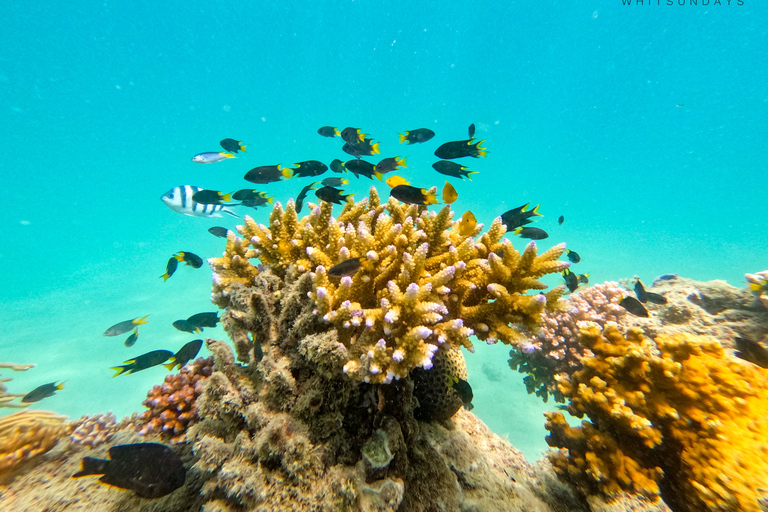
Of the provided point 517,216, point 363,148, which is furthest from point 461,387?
point 363,148

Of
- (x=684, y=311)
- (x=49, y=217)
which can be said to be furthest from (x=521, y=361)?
(x=49, y=217)

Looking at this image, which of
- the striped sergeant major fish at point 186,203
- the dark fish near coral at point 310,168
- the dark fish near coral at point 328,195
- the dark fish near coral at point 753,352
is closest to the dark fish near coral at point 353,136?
the dark fish near coral at point 310,168

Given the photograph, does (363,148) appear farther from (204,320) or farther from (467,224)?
(204,320)

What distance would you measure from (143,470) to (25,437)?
2207mm

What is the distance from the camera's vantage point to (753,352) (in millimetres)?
3371

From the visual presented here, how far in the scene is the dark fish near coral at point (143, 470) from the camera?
6.66ft

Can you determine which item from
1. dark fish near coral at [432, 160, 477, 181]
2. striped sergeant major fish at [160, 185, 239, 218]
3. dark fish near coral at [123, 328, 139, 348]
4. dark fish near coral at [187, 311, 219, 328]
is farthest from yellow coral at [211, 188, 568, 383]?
dark fish near coral at [123, 328, 139, 348]

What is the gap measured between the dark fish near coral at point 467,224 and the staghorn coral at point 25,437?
5.08m

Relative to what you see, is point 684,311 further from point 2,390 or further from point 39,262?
point 39,262

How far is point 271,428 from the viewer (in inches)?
71.4

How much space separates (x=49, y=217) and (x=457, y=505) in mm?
100665

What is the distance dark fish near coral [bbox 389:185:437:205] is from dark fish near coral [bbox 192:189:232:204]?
3.83 meters

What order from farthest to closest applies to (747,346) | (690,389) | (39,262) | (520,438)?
(39,262)
(520,438)
(747,346)
(690,389)

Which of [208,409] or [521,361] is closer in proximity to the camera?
[208,409]
